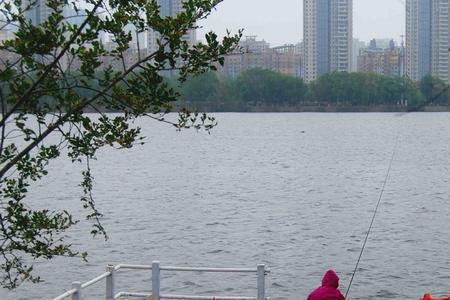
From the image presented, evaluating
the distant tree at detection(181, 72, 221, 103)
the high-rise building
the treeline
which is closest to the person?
the high-rise building

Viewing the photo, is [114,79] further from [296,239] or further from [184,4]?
[296,239]

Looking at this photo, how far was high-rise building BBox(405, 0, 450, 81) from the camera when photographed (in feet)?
83.5

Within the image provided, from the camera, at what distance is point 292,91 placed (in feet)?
589

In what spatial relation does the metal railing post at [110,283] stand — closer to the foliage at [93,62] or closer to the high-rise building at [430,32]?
the foliage at [93,62]

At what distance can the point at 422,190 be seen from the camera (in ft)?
174

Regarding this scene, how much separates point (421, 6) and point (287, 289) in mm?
12117

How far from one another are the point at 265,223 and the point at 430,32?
1157cm

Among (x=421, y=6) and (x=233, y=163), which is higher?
(x=421, y=6)

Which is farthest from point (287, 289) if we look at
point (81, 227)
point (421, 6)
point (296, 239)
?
point (81, 227)

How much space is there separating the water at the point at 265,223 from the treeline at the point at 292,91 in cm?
8397

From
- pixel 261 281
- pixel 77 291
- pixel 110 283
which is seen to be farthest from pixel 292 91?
pixel 77 291

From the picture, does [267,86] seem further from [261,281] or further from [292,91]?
[261,281]

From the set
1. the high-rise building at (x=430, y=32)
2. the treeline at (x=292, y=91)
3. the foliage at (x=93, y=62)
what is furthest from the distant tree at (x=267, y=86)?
the foliage at (x=93, y=62)

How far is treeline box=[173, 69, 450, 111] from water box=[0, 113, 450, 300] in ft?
276
